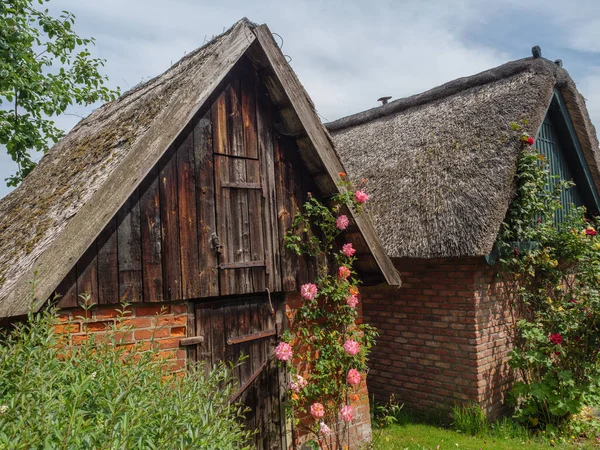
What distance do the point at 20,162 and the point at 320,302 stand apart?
7.62 m

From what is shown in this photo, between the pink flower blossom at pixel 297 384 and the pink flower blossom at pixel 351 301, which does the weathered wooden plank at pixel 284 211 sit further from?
the pink flower blossom at pixel 297 384

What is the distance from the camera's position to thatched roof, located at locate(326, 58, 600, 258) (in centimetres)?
614

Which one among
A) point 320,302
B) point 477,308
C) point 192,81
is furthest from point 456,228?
point 192,81

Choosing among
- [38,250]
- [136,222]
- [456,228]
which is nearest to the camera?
[38,250]

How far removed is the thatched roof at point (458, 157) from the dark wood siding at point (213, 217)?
7.89ft

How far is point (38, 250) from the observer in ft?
10.1

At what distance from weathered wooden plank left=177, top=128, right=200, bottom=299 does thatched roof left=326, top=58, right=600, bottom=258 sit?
3440 mm

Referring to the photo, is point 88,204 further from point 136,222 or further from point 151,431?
point 151,431

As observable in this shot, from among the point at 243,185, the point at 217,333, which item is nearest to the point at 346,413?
the point at 217,333

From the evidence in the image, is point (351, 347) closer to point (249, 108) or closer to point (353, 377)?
point (353, 377)

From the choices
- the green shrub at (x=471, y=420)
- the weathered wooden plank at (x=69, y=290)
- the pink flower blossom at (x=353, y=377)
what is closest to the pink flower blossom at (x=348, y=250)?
the pink flower blossom at (x=353, y=377)

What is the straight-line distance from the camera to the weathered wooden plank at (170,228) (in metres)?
3.73

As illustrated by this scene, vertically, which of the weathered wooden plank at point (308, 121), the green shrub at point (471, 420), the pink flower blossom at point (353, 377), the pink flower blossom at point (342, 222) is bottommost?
the green shrub at point (471, 420)

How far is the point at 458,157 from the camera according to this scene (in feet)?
22.8
